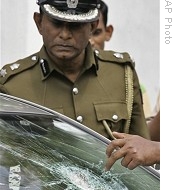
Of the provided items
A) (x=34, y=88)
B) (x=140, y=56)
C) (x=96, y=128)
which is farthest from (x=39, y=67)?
(x=140, y=56)

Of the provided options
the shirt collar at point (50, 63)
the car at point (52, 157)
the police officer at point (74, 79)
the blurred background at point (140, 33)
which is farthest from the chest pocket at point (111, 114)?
the blurred background at point (140, 33)

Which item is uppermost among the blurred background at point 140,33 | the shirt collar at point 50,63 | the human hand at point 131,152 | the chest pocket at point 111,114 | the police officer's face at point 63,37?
the police officer's face at point 63,37

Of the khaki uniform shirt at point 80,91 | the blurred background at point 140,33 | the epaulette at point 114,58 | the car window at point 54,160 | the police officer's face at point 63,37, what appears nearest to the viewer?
the car window at point 54,160

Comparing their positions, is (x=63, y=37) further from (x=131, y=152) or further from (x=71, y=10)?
(x=131, y=152)

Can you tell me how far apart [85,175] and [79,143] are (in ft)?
0.83

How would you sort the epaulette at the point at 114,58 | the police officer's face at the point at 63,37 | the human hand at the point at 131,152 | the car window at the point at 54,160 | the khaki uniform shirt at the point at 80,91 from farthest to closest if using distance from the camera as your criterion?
the epaulette at the point at 114,58 < the khaki uniform shirt at the point at 80,91 < the police officer's face at the point at 63,37 < the human hand at the point at 131,152 < the car window at the point at 54,160

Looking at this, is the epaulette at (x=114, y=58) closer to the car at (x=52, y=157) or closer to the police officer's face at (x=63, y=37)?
the police officer's face at (x=63, y=37)

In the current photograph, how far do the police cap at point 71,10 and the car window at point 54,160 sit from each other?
2.48 feet

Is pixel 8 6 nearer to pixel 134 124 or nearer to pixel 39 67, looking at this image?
pixel 39 67

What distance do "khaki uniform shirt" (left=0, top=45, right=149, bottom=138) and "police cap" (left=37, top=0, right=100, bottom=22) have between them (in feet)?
0.59

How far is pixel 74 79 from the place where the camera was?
3938mm

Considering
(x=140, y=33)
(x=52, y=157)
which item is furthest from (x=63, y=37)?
(x=140, y=33)

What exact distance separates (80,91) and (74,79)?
0.06 m

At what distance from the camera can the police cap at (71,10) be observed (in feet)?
12.4
